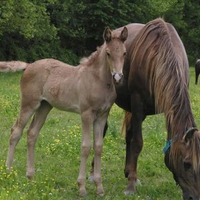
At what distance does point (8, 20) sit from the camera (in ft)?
80.3

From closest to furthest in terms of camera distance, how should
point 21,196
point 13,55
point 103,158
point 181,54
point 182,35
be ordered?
1. point 21,196
2. point 181,54
3. point 103,158
4. point 13,55
5. point 182,35

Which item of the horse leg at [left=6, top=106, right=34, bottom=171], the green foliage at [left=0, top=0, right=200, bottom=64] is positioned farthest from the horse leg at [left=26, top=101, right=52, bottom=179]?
the green foliage at [left=0, top=0, right=200, bottom=64]

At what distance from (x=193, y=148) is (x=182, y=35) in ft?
132

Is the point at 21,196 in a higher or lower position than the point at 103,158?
higher

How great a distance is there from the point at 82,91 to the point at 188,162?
1587 millimetres

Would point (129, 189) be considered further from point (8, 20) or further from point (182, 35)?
point (182, 35)

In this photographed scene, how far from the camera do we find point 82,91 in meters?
5.80

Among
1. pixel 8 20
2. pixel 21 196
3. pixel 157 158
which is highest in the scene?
pixel 21 196

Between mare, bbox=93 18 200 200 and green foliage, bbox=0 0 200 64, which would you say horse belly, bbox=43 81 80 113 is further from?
green foliage, bbox=0 0 200 64

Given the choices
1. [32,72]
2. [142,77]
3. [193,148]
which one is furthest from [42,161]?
[193,148]

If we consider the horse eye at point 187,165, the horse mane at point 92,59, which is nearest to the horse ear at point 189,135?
the horse eye at point 187,165

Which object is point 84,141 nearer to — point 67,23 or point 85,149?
point 85,149

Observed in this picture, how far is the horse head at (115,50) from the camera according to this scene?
Answer: 5258 millimetres

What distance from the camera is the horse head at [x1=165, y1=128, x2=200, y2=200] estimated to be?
478 cm
